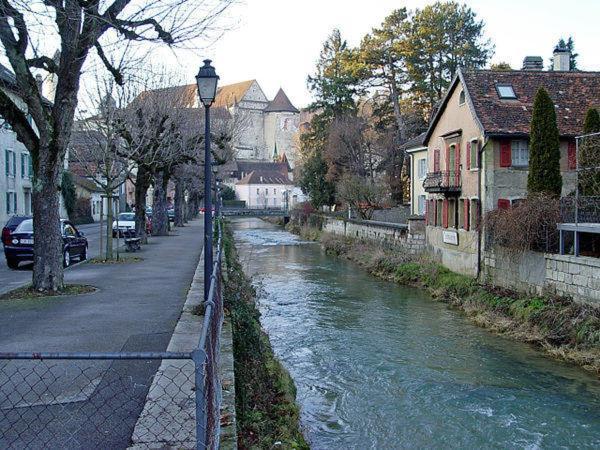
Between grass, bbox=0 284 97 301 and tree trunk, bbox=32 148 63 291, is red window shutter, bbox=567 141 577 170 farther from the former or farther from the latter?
tree trunk, bbox=32 148 63 291

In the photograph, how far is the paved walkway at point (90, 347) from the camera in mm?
5277

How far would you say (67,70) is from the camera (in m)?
11.6

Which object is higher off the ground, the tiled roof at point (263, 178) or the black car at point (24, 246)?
the tiled roof at point (263, 178)

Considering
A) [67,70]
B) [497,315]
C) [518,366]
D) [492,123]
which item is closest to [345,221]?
[492,123]

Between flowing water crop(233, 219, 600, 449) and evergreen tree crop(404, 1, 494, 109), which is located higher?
evergreen tree crop(404, 1, 494, 109)

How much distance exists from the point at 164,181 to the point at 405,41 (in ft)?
71.9

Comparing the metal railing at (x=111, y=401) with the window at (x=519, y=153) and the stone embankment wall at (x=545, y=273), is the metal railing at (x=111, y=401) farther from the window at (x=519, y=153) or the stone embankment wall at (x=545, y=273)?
the window at (x=519, y=153)

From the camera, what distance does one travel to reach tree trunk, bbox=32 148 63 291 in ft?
39.7

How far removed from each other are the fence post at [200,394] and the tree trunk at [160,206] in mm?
29023

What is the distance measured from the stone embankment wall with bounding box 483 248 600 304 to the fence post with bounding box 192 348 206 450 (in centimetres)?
1354

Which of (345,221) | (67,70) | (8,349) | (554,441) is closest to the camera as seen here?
(8,349)

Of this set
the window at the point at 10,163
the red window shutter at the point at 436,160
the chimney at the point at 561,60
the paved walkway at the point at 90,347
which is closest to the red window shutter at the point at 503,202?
the red window shutter at the point at 436,160

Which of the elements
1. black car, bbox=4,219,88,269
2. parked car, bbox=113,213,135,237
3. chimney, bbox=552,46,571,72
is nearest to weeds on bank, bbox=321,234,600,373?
chimney, bbox=552,46,571,72

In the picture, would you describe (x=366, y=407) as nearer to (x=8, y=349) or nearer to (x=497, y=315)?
(x=8, y=349)
